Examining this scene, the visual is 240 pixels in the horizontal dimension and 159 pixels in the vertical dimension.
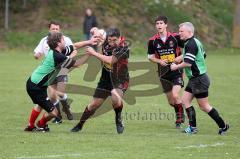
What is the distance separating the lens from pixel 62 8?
36.5m

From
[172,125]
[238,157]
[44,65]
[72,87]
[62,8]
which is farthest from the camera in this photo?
[62,8]

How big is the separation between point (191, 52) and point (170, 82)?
1.87m

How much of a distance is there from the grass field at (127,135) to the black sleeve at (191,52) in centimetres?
126

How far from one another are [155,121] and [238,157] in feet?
16.1

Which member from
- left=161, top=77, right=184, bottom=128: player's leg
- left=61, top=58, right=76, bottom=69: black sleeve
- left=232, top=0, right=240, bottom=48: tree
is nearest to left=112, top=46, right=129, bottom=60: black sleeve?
left=61, top=58, right=76, bottom=69: black sleeve

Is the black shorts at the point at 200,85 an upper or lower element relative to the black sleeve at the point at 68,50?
lower

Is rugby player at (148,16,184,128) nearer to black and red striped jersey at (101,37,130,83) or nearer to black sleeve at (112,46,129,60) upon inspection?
black and red striped jersey at (101,37,130,83)

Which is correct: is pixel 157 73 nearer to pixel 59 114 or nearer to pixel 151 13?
pixel 59 114

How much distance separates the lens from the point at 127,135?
1157cm

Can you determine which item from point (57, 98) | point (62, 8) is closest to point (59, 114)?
point (57, 98)

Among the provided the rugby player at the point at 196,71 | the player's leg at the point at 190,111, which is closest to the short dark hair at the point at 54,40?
the rugby player at the point at 196,71

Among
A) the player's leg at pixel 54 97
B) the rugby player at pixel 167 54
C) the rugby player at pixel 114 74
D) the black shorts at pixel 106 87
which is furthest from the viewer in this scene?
the player's leg at pixel 54 97

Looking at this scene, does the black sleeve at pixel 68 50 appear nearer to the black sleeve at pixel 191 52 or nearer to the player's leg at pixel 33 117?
the player's leg at pixel 33 117

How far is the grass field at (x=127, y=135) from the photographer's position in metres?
9.57
